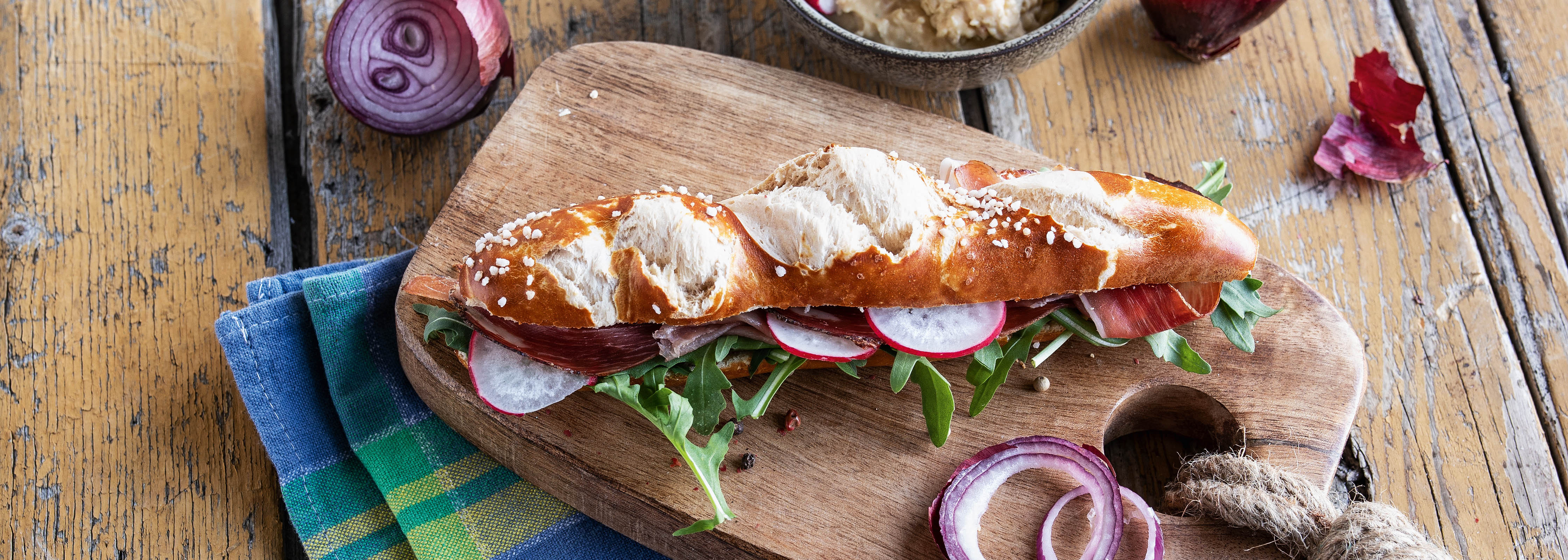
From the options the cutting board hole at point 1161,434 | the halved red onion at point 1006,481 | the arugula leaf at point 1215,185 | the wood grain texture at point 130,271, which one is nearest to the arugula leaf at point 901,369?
the halved red onion at point 1006,481

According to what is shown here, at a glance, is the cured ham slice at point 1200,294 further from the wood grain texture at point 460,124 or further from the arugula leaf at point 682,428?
the arugula leaf at point 682,428

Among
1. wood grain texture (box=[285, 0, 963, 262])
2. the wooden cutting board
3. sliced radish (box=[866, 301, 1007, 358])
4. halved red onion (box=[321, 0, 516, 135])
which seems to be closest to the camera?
sliced radish (box=[866, 301, 1007, 358])

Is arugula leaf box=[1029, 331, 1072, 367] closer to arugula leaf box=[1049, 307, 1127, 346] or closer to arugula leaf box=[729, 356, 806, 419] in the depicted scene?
arugula leaf box=[1049, 307, 1127, 346]

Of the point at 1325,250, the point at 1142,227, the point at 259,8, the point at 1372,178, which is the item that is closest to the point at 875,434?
the point at 1142,227

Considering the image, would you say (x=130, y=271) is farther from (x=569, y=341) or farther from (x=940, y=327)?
(x=940, y=327)

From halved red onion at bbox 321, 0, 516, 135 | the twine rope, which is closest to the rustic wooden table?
halved red onion at bbox 321, 0, 516, 135

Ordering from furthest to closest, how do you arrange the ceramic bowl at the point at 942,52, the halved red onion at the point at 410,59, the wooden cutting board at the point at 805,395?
the halved red onion at the point at 410,59 → the ceramic bowl at the point at 942,52 → the wooden cutting board at the point at 805,395
